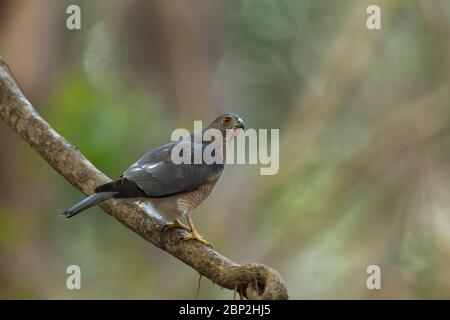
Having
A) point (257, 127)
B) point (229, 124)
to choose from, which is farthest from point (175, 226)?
point (257, 127)

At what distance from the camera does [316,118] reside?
7922 mm

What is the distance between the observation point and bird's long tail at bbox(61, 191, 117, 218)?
12.1 ft

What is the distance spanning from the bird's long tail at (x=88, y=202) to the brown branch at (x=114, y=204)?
330 mm

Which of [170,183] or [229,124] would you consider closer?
[170,183]

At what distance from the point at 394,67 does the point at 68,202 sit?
4013 mm

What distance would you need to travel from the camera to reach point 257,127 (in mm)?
8719

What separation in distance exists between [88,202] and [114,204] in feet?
1.40

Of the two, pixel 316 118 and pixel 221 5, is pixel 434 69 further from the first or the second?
pixel 221 5

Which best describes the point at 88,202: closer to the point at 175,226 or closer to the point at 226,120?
the point at 175,226

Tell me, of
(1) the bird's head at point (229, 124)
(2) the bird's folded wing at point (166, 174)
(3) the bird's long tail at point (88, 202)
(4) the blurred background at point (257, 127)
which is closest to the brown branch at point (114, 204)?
(2) the bird's folded wing at point (166, 174)

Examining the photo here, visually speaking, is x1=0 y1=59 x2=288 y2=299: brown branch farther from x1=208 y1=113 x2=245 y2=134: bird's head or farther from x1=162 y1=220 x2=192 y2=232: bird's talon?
x1=208 y1=113 x2=245 y2=134: bird's head

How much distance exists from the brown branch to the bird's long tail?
330 mm
